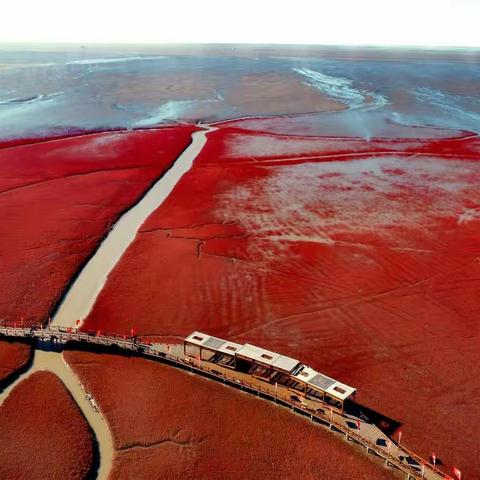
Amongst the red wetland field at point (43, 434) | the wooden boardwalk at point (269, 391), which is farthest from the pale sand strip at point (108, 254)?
the red wetland field at point (43, 434)

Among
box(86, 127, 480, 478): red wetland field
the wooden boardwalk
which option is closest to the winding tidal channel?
box(86, 127, 480, 478): red wetland field

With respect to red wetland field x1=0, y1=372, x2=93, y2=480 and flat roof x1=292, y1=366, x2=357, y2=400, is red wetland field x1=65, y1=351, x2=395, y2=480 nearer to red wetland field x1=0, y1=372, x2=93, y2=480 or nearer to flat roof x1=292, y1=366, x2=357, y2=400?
red wetland field x1=0, y1=372, x2=93, y2=480

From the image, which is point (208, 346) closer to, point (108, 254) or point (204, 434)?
point (204, 434)

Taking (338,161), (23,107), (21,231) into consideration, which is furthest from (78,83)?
(21,231)

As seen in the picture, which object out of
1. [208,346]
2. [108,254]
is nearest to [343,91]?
[108,254]

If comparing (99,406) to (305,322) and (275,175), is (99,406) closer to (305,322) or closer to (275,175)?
(305,322)

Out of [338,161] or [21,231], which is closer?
[21,231]
